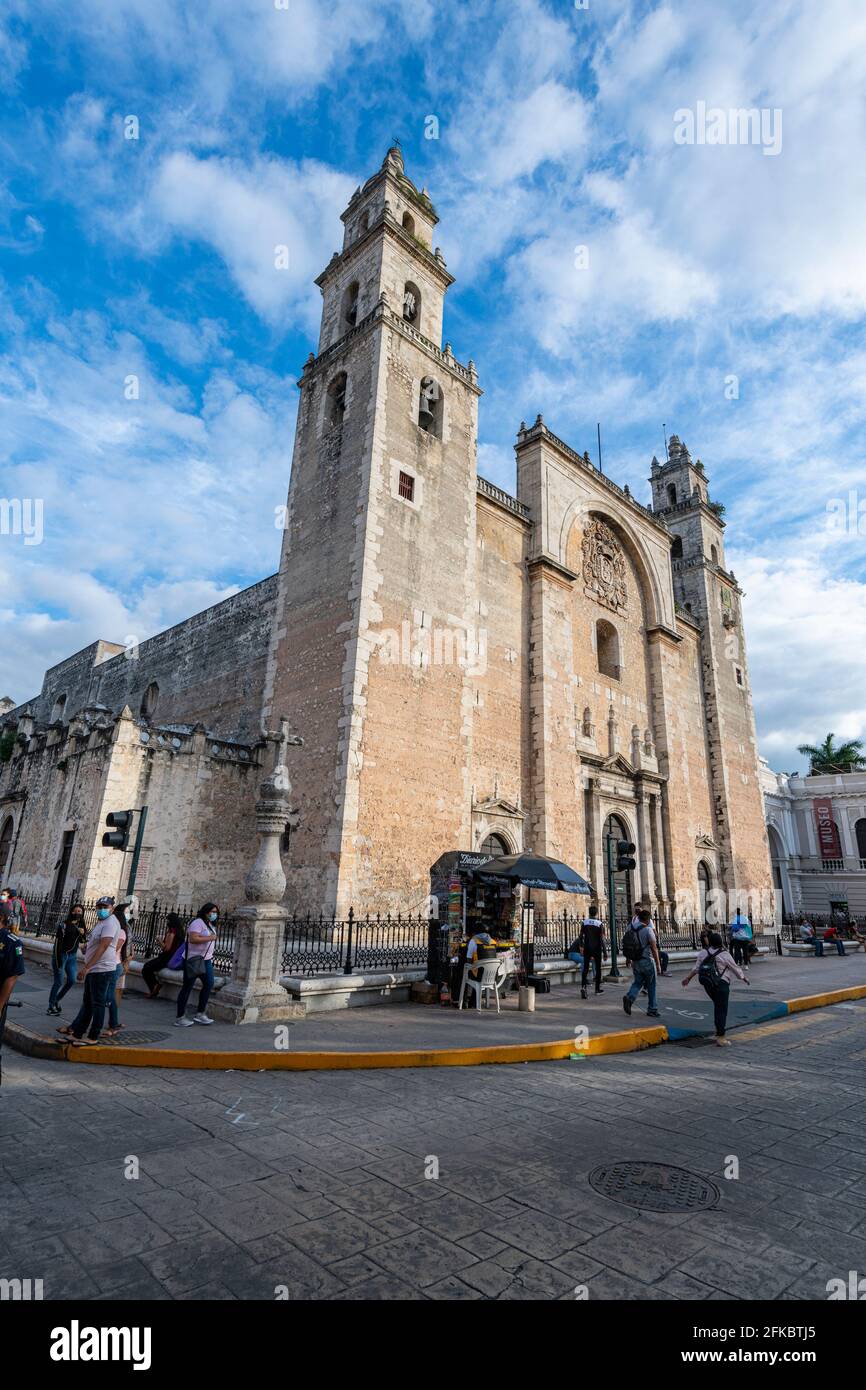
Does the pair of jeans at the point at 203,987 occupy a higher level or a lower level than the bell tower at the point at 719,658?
lower

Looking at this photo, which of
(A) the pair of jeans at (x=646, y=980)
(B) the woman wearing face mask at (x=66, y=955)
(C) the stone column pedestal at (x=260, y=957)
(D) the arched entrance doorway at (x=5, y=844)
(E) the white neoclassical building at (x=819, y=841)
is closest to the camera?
(C) the stone column pedestal at (x=260, y=957)

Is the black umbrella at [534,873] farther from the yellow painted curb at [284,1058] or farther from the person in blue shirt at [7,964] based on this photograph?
the person in blue shirt at [7,964]

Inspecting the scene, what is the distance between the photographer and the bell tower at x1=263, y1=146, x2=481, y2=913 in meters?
15.3

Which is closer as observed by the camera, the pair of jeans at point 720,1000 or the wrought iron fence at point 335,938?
the pair of jeans at point 720,1000

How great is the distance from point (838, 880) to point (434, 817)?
3823 cm

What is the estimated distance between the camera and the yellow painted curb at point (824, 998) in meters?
11.3

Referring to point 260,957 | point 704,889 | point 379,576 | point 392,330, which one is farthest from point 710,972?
point 704,889

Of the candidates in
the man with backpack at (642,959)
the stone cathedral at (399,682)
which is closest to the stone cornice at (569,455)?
the stone cathedral at (399,682)

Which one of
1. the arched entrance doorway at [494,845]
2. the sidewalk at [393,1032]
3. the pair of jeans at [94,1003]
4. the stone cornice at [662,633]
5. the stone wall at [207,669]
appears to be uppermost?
the stone cornice at [662,633]

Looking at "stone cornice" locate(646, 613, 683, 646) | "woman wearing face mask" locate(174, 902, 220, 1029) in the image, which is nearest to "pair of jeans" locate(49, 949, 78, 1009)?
"woman wearing face mask" locate(174, 902, 220, 1029)

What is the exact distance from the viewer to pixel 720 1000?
26.6 feet

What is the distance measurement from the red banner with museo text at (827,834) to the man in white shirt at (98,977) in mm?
47461

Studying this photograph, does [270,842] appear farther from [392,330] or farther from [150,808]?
[392,330]

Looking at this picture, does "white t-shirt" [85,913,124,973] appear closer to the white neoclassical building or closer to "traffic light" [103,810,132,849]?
"traffic light" [103,810,132,849]
